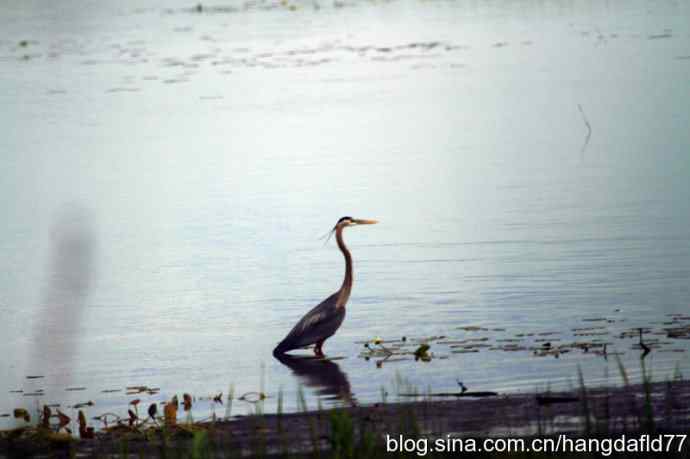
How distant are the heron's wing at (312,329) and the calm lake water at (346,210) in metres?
0.19

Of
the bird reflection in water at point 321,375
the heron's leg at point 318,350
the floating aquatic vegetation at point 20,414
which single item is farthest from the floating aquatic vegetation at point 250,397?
the floating aquatic vegetation at point 20,414

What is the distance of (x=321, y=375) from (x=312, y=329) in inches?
23.4

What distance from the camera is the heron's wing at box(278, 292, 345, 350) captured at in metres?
11.0

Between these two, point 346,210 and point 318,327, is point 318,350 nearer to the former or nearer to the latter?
point 318,327

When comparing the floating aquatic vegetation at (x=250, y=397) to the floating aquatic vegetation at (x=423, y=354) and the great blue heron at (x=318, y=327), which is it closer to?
the great blue heron at (x=318, y=327)

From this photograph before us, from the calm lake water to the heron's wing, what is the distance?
0.19 meters

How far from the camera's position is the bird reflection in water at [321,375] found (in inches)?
387

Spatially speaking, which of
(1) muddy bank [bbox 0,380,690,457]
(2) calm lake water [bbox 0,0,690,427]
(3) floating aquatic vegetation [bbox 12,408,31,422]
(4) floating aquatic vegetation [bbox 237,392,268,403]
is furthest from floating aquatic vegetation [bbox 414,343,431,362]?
(3) floating aquatic vegetation [bbox 12,408,31,422]

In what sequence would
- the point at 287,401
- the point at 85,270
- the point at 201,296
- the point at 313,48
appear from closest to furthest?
1. the point at 85,270
2. the point at 287,401
3. the point at 201,296
4. the point at 313,48

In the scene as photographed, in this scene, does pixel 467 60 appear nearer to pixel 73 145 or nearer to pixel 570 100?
pixel 570 100

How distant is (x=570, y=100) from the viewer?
2664 cm

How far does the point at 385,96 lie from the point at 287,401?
20675 mm

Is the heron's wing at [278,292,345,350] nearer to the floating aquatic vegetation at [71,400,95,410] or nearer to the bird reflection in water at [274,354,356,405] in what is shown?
the bird reflection in water at [274,354,356,405]

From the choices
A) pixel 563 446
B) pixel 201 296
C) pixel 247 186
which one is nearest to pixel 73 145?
pixel 247 186
